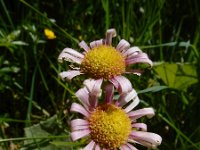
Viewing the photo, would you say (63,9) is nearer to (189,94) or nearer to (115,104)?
(189,94)

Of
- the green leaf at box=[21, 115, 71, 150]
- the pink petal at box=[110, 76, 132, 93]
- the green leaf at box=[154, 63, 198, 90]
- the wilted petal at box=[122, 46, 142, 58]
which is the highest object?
the wilted petal at box=[122, 46, 142, 58]

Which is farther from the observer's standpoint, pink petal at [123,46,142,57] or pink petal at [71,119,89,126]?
pink petal at [123,46,142,57]

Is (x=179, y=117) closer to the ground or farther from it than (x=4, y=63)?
closer to the ground

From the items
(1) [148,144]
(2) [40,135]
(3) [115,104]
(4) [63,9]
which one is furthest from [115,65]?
(4) [63,9]

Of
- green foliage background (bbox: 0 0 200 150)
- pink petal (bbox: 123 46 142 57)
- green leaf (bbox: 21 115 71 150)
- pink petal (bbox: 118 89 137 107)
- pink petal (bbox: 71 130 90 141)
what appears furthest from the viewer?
green foliage background (bbox: 0 0 200 150)

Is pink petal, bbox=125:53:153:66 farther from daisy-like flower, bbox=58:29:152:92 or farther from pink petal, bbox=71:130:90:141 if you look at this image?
→ pink petal, bbox=71:130:90:141

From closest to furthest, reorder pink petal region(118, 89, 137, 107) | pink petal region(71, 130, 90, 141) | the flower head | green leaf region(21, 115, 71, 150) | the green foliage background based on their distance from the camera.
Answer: pink petal region(71, 130, 90, 141)
pink petal region(118, 89, 137, 107)
green leaf region(21, 115, 71, 150)
the green foliage background
the flower head

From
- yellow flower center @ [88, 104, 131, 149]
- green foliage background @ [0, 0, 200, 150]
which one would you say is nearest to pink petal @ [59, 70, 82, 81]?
yellow flower center @ [88, 104, 131, 149]
